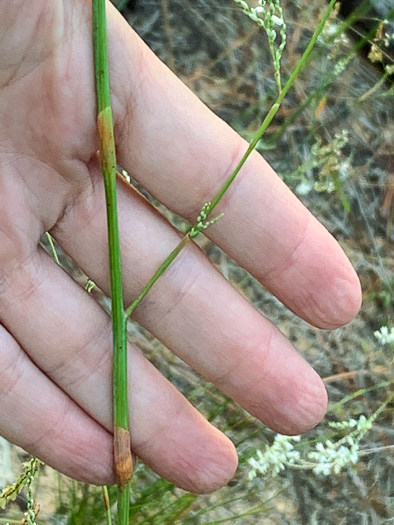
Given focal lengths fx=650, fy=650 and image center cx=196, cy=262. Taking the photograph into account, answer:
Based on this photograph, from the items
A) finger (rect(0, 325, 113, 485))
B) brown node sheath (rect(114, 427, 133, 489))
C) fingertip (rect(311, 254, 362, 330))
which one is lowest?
fingertip (rect(311, 254, 362, 330))

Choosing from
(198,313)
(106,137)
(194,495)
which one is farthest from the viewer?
(194,495)

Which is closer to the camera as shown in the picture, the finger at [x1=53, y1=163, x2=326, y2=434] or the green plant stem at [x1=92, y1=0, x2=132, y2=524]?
the green plant stem at [x1=92, y1=0, x2=132, y2=524]

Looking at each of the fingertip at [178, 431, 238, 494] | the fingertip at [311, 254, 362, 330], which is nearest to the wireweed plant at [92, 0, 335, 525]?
the fingertip at [178, 431, 238, 494]

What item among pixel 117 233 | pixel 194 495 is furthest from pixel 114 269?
pixel 194 495

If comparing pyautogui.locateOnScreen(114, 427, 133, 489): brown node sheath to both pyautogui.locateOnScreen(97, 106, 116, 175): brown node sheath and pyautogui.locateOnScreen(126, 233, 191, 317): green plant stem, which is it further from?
pyautogui.locateOnScreen(97, 106, 116, 175): brown node sheath

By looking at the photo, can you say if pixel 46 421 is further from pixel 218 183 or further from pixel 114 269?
pixel 218 183

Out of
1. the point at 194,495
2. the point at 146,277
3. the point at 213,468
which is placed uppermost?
the point at 146,277

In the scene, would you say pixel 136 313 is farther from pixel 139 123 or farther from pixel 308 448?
pixel 308 448

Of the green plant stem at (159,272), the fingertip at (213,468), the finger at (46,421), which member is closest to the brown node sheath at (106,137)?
the green plant stem at (159,272)
